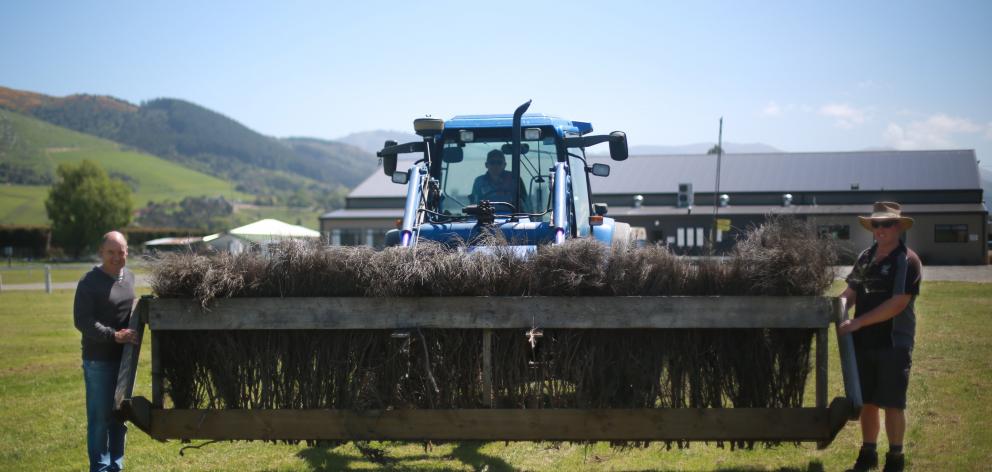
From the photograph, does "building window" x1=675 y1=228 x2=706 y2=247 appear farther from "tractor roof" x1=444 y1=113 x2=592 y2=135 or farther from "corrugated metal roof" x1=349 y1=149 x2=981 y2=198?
"tractor roof" x1=444 y1=113 x2=592 y2=135

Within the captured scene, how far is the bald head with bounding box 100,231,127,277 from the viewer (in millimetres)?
5785

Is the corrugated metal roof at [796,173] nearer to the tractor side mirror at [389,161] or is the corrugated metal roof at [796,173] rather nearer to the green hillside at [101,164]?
the tractor side mirror at [389,161]

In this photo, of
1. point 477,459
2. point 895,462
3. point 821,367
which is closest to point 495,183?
point 477,459

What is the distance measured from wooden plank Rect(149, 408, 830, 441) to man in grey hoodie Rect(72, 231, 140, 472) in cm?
69

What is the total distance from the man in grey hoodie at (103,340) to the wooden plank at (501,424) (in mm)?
695

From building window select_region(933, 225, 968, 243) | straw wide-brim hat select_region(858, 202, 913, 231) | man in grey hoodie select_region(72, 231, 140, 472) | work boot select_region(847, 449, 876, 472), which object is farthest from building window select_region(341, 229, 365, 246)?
building window select_region(933, 225, 968, 243)

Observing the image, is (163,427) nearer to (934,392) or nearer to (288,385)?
(288,385)

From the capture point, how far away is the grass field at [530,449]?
6.18 meters

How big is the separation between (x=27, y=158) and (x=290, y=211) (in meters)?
51.7

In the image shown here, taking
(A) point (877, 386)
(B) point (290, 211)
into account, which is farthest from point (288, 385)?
(B) point (290, 211)

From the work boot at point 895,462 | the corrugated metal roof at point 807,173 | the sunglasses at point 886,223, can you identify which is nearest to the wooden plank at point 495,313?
the sunglasses at point 886,223

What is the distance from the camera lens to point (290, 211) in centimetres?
17588

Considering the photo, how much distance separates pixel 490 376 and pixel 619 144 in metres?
3.89

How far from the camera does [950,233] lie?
163 ft
